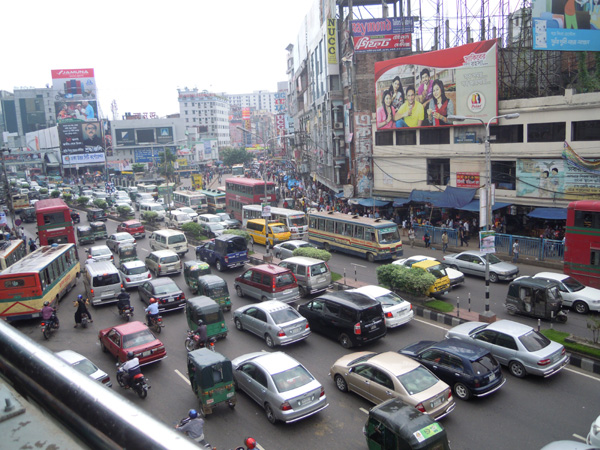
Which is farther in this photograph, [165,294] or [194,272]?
[194,272]

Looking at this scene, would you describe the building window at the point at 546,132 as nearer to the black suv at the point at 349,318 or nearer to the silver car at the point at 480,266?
the silver car at the point at 480,266

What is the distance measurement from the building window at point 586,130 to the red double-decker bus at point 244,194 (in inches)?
914

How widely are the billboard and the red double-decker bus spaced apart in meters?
22.9

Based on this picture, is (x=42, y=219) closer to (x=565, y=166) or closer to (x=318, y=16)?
(x=565, y=166)

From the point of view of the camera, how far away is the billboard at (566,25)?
28734mm

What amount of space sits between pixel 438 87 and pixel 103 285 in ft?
86.3

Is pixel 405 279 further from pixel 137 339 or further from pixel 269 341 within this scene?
pixel 137 339

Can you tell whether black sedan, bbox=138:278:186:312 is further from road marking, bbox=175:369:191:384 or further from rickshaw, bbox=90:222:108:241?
rickshaw, bbox=90:222:108:241

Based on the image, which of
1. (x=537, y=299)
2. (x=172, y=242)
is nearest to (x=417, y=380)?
(x=537, y=299)

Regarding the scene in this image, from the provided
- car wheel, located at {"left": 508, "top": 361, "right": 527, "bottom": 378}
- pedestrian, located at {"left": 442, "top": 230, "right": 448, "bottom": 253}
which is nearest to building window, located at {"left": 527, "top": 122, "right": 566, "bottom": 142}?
pedestrian, located at {"left": 442, "top": 230, "right": 448, "bottom": 253}

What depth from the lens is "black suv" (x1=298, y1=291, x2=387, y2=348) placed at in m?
14.7

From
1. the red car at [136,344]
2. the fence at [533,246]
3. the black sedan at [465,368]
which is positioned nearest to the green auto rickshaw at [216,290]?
the red car at [136,344]

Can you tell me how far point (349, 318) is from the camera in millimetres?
14922

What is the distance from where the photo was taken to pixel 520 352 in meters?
12.7
